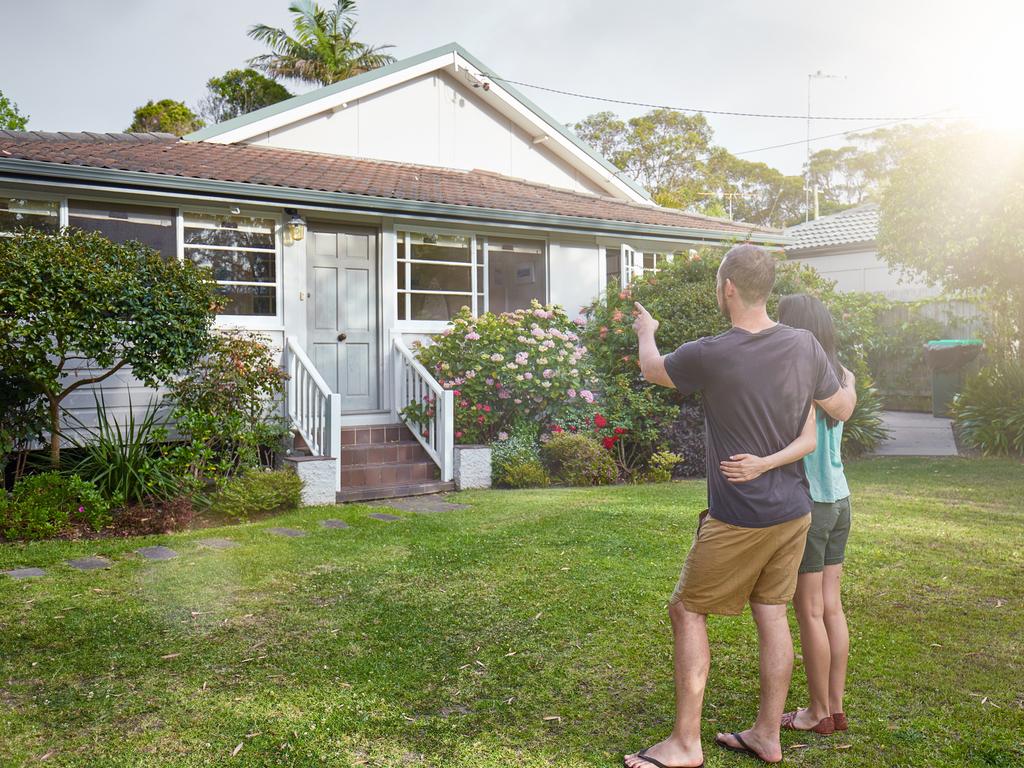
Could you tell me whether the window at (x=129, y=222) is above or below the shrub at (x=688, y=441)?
above

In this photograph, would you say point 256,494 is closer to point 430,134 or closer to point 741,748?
point 741,748

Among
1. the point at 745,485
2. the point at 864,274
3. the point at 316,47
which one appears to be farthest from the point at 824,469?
the point at 316,47

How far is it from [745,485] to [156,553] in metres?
4.70

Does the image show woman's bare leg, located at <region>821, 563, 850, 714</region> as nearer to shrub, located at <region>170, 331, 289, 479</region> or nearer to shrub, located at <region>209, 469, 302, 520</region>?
shrub, located at <region>209, 469, 302, 520</region>

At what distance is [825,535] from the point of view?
321 cm

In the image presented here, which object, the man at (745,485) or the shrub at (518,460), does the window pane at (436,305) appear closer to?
the shrub at (518,460)

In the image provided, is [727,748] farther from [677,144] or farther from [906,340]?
[677,144]

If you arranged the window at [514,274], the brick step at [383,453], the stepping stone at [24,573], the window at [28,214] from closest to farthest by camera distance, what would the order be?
the stepping stone at [24,573] → the window at [28,214] → the brick step at [383,453] → the window at [514,274]

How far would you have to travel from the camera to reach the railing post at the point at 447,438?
9086 mm

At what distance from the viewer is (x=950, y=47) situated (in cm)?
1920

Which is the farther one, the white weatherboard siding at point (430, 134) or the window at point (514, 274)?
the white weatherboard siding at point (430, 134)

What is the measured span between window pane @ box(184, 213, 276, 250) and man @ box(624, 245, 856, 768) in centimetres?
775

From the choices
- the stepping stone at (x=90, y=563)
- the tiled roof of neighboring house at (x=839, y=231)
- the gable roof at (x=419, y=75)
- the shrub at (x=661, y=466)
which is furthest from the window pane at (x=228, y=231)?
the tiled roof of neighboring house at (x=839, y=231)

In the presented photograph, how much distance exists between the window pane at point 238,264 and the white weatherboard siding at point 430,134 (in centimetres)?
312
